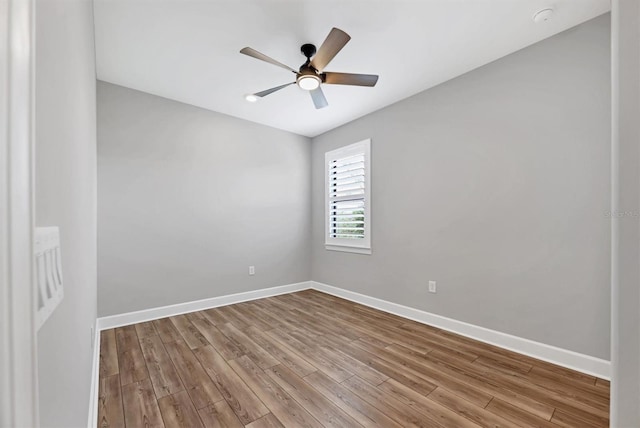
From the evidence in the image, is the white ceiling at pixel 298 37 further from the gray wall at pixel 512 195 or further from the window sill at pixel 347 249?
the window sill at pixel 347 249

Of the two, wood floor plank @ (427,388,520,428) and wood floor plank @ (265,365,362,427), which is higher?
wood floor plank @ (427,388,520,428)

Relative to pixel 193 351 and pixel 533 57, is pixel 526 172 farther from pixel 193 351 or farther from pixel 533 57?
pixel 193 351

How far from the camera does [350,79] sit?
2264 millimetres

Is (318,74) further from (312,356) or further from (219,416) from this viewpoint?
(219,416)

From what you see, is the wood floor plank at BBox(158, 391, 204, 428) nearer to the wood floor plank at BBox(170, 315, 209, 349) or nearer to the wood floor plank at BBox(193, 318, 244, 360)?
the wood floor plank at BBox(193, 318, 244, 360)

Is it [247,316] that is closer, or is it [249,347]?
[249,347]

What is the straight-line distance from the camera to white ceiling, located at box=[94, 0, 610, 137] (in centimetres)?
193

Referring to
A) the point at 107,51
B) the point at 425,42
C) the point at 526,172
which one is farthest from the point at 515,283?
the point at 107,51

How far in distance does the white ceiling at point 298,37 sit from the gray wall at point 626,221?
1861mm

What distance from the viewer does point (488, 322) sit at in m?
2.54

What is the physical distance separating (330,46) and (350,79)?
388 millimetres

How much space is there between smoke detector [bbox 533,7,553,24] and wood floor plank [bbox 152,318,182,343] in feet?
13.2

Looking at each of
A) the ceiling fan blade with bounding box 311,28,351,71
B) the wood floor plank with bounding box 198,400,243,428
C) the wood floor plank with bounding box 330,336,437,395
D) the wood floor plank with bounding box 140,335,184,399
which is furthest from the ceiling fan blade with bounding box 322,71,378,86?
the wood floor plank with bounding box 140,335,184,399

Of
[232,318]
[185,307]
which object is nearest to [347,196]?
[232,318]
